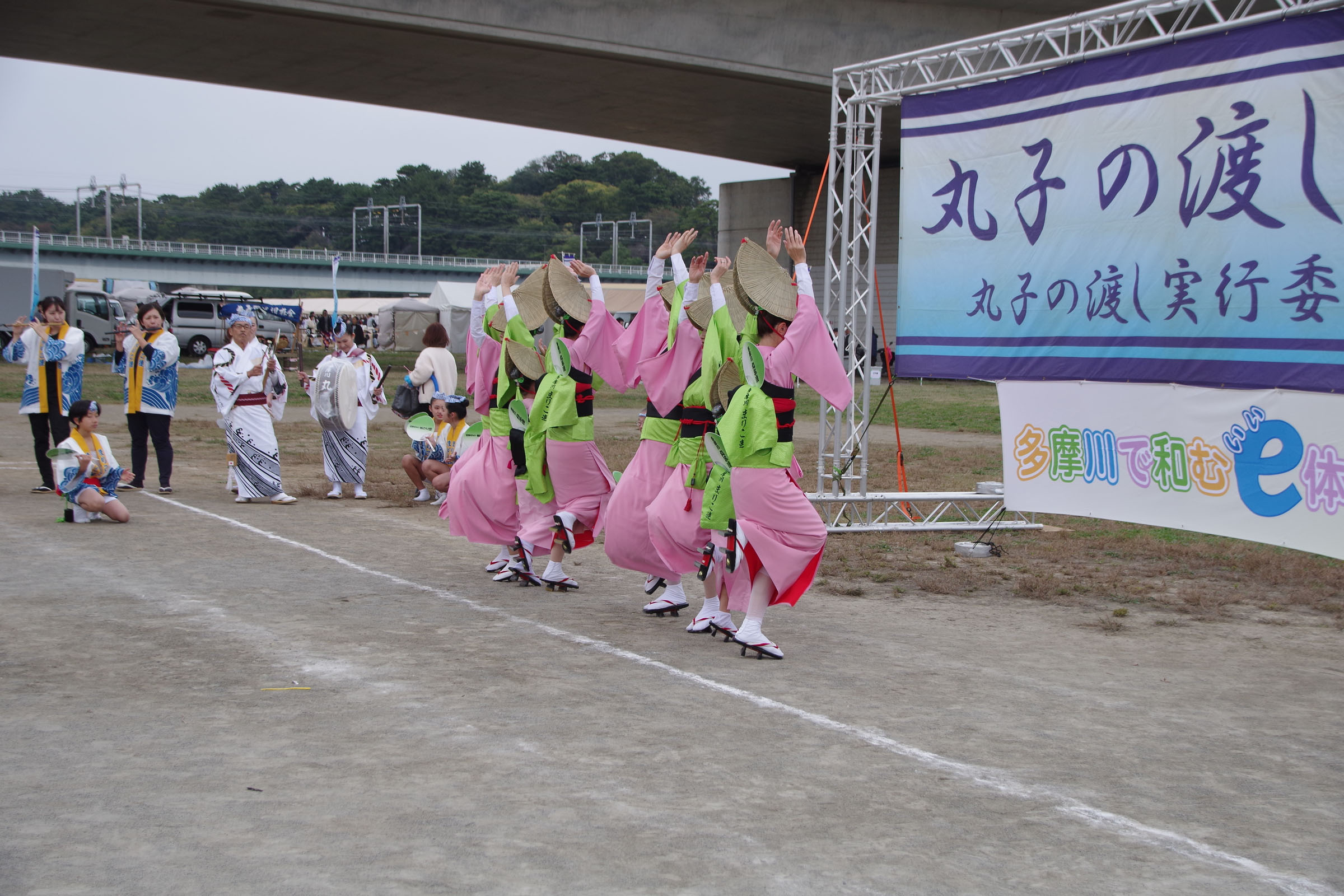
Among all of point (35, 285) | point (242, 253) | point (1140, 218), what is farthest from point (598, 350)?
point (242, 253)

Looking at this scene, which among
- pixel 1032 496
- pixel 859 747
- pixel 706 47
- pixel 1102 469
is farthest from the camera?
pixel 706 47

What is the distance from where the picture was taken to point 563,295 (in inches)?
282

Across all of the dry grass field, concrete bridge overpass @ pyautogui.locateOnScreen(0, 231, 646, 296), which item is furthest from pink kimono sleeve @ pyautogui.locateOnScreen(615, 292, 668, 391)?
concrete bridge overpass @ pyautogui.locateOnScreen(0, 231, 646, 296)

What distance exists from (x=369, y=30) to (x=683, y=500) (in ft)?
60.1

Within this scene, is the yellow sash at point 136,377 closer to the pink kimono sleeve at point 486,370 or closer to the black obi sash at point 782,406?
the pink kimono sleeve at point 486,370

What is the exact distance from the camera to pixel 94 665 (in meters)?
5.20

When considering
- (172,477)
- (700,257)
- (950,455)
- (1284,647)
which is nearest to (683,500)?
(700,257)

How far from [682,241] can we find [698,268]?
10.7 inches

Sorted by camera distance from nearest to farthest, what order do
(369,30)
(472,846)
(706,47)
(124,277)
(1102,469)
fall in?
(472,846)
(1102,469)
(369,30)
(706,47)
(124,277)

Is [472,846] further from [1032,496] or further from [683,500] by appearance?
[1032,496]

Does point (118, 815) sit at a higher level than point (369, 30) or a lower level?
lower

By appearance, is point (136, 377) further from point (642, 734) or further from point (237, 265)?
point (237, 265)

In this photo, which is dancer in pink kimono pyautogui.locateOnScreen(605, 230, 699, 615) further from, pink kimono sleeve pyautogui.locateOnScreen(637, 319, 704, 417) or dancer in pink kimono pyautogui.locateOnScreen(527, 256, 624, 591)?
dancer in pink kimono pyautogui.locateOnScreen(527, 256, 624, 591)

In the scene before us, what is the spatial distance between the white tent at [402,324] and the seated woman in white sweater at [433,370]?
34263 millimetres
